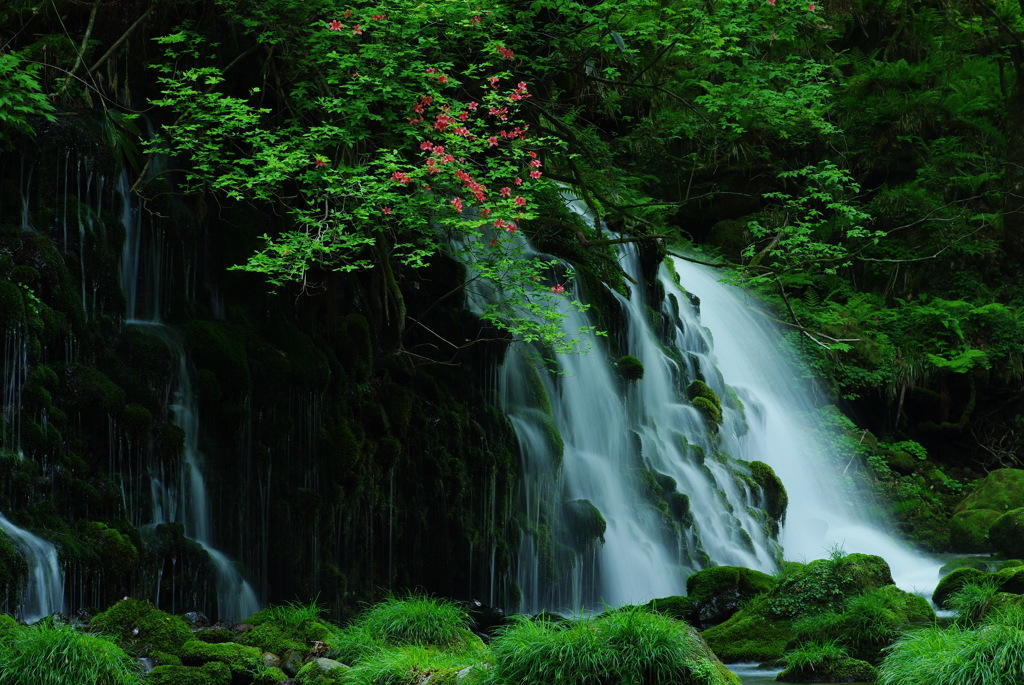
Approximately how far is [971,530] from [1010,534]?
7.13 ft

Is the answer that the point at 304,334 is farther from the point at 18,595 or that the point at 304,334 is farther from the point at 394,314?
the point at 18,595

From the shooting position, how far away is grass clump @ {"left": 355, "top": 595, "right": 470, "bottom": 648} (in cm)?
744

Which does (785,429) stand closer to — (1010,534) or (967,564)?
(967,564)

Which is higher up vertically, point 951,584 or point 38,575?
point 38,575

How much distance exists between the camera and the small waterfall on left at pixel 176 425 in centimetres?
932

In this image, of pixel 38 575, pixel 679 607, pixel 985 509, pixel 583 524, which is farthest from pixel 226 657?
pixel 985 509

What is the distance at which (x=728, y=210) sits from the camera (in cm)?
2383

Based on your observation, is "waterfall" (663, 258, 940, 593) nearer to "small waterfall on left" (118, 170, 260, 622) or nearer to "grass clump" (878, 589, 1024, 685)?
"small waterfall on left" (118, 170, 260, 622)

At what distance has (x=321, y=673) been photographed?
21.6 ft

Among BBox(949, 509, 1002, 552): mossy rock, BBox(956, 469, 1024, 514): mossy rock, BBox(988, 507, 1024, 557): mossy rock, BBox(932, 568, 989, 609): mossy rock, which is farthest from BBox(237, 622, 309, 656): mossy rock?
BBox(956, 469, 1024, 514): mossy rock

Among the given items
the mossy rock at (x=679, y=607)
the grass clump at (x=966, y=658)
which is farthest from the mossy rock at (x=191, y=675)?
the mossy rock at (x=679, y=607)

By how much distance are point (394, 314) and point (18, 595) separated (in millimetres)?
5472

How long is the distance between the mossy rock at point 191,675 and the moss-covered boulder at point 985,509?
47.8ft

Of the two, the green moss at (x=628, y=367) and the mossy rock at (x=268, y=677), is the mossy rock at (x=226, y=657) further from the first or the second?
the green moss at (x=628, y=367)
